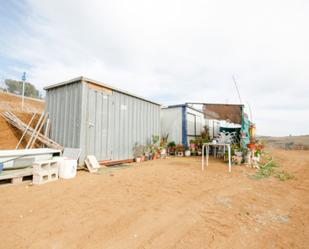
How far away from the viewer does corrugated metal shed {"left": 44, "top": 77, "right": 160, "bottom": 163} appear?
5.87 metres

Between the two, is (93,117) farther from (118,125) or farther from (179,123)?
(179,123)

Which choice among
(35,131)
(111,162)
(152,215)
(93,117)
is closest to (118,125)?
(93,117)

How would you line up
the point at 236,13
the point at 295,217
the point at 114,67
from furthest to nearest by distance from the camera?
the point at 114,67 < the point at 236,13 < the point at 295,217

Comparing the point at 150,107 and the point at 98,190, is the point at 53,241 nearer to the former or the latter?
the point at 98,190

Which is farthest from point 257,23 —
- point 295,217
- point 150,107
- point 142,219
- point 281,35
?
point 142,219

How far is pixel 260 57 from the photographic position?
8.02 metres

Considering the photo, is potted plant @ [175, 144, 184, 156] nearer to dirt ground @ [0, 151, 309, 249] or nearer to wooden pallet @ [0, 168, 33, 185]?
dirt ground @ [0, 151, 309, 249]

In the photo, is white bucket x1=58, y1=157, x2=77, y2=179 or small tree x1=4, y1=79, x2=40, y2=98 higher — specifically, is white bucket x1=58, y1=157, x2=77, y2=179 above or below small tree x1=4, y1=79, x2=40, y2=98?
below

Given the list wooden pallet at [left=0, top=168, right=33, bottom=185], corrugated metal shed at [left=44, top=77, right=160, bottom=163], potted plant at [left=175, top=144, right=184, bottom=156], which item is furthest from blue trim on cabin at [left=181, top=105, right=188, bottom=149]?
wooden pallet at [left=0, top=168, right=33, bottom=185]

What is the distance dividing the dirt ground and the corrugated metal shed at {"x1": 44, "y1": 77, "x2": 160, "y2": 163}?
7.27 feet

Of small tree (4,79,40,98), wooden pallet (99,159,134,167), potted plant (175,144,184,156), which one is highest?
small tree (4,79,40,98)

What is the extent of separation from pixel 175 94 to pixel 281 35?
11259mm

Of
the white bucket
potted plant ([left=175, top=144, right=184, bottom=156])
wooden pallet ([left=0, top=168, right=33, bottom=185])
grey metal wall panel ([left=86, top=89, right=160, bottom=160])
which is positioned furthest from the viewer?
potted plant ([left=175, top=144, right=184, bottom=156])

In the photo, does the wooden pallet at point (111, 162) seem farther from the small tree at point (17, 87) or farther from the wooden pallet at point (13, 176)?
the small tree at point (17, 87)
